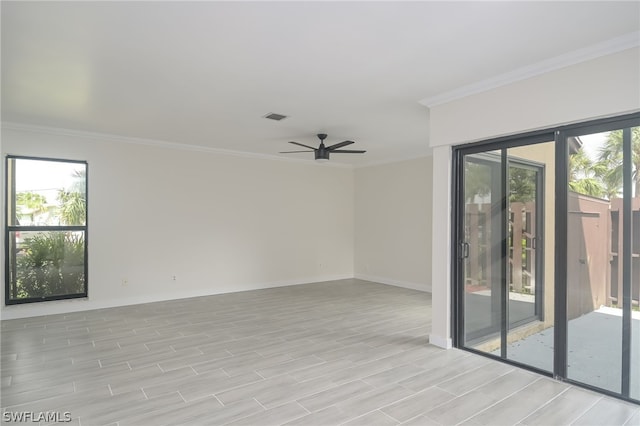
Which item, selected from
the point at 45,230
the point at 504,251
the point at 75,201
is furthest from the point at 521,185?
the point at 45,230

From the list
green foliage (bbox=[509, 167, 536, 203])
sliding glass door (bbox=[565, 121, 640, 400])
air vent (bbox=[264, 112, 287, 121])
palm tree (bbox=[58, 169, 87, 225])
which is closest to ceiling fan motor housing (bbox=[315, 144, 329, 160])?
air vent (bbox=[264, 112, 287, 121])

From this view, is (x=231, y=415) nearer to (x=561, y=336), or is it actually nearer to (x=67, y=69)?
(x=561, y=336)

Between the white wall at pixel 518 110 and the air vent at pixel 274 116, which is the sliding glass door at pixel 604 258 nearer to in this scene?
the white wall at pixel 518 110

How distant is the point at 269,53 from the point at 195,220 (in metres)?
4.36

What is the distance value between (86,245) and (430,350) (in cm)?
519

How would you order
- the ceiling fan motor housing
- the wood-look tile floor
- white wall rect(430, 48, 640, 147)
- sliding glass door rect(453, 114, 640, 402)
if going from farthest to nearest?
the ceiling fan motor housing
sliding glass door rect(453, 114, 640, 402)
white wall rect(430, 48, 640, 147)
the wood-look tile floor

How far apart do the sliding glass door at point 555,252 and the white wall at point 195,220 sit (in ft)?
14.4

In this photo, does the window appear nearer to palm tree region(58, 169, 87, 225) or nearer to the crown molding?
palm tree region(58, 169, 87, 225)

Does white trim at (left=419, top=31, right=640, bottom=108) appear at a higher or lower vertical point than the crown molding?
higher

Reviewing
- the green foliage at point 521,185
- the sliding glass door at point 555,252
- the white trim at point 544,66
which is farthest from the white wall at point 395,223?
the green foliage at point 521,185

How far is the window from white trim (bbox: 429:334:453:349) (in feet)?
16.9

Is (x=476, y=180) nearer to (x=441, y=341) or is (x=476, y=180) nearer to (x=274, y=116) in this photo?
(x=441, y=341)

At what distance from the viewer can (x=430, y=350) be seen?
12.6 feet

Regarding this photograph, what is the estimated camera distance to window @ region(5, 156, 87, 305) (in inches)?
204
